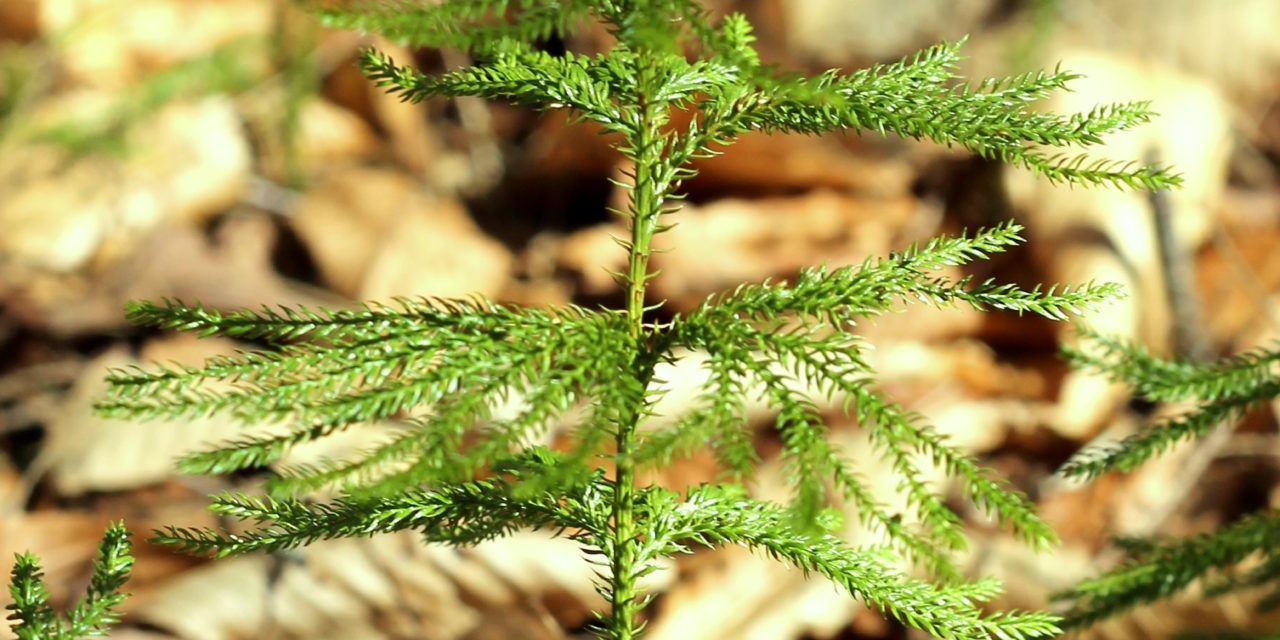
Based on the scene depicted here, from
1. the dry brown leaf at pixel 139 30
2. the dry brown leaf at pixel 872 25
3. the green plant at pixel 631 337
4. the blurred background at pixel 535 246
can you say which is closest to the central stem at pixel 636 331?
the green plant at pixel 631 337

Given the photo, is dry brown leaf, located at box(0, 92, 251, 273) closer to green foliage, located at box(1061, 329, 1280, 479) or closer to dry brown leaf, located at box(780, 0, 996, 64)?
dry brown leaf, located at box(780, 0, 996, 64)

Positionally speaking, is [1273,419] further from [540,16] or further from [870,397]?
[540,16]

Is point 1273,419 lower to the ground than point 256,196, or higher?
lower

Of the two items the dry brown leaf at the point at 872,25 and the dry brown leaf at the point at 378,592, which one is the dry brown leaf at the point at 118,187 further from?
the dry brown leaf at the point at 872,25

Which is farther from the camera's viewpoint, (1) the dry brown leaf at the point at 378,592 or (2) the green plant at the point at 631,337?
(1) the dry brown leaf at the point at 378,592

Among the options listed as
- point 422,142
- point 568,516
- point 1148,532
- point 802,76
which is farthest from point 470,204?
point 802,76

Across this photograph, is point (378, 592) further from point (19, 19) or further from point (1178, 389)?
point (19, 19)
